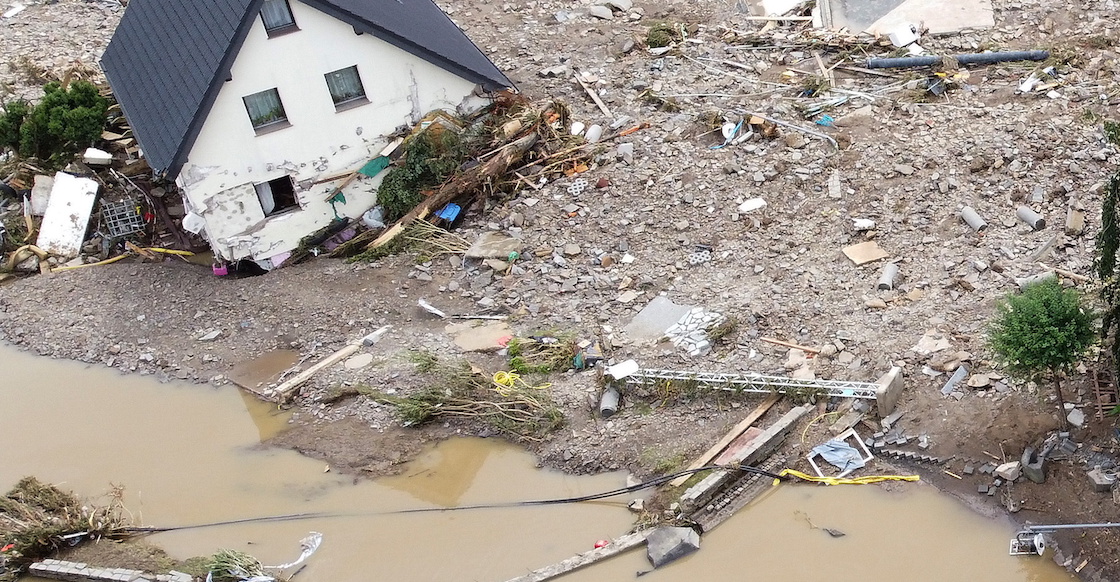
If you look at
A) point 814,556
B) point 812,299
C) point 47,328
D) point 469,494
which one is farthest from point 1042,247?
point 47,328

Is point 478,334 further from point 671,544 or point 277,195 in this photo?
point 277,195

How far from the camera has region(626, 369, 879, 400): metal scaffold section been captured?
45.0 feet

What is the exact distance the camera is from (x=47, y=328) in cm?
1897

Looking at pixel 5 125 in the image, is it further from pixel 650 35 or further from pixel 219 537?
pixel 650 35

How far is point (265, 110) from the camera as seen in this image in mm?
18391

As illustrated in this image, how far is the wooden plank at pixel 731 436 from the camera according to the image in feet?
44.3

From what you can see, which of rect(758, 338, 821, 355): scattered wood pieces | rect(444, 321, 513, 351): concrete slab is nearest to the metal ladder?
rect(758, 338, 821, 355): scattered wood pieces

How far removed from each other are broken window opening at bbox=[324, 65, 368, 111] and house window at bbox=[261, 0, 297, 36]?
3.82 ft

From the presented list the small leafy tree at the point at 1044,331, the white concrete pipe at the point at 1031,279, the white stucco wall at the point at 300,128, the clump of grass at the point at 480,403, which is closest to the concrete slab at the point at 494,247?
the white stucco wall at the point at 300,128

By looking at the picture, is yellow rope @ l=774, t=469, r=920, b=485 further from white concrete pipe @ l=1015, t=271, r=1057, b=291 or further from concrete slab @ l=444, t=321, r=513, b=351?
concrete slab @ l=444, t=321, r=513, b=351

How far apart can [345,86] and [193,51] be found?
8.83ft

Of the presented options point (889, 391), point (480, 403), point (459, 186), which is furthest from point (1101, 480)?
point (459, 186)

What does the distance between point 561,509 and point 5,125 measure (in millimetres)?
14953

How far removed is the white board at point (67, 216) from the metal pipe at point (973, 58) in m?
16.2
